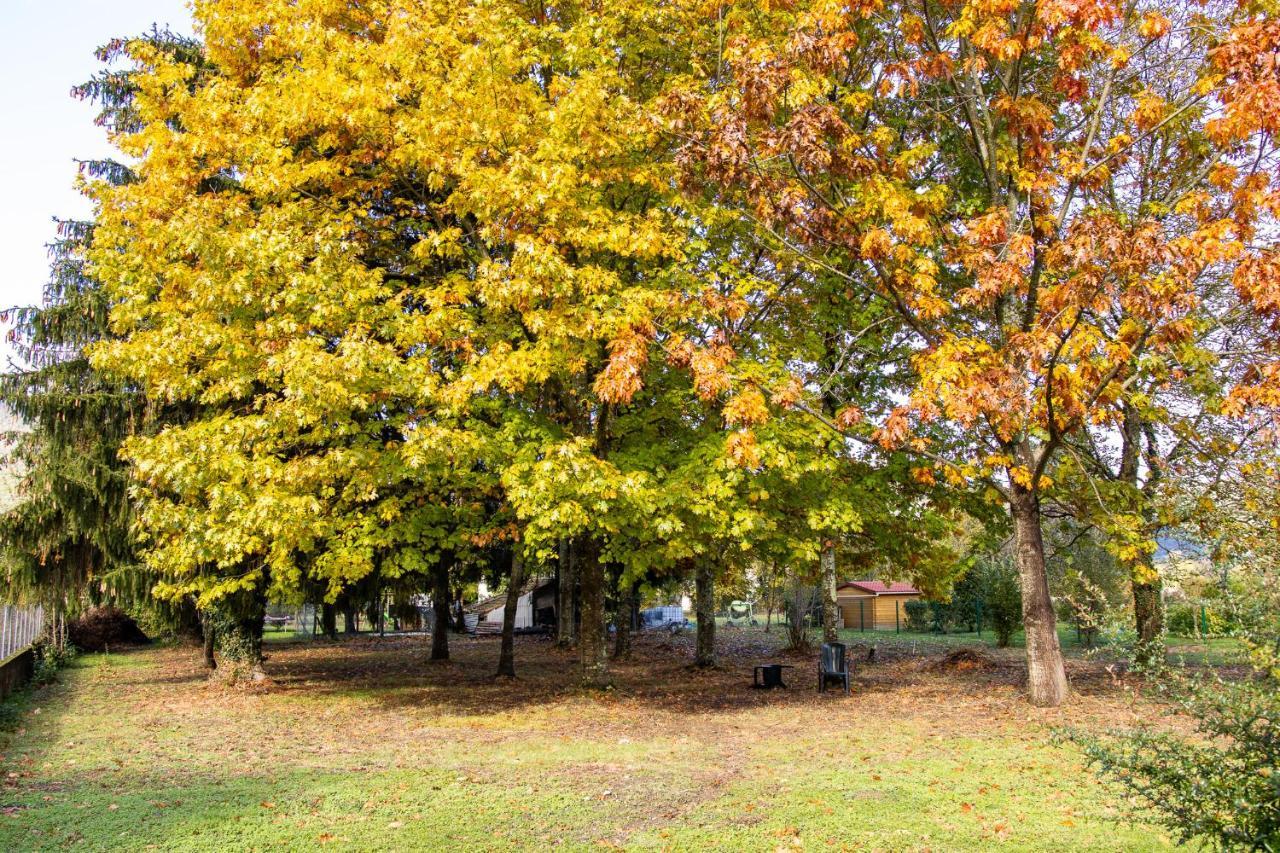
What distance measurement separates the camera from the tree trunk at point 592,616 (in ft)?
45.5

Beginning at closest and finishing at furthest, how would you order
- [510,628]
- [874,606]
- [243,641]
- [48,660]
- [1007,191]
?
[1007,191], [243,641], [48,660], [510,628], [874,606]

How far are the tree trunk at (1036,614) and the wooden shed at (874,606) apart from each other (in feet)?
91.8

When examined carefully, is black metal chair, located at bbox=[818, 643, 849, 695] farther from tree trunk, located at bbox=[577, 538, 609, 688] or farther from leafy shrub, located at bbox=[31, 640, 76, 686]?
leafy shrub, located at bbox=[31, 640, 76, 686]

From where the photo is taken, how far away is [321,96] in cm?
1160

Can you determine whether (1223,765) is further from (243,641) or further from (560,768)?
(243,641)

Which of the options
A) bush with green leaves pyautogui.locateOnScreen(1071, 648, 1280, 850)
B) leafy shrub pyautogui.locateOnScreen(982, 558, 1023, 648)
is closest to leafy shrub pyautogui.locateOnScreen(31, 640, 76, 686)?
bush with green leaves pyautogui.locateOnScreen(1071, 648, 1280, 850)

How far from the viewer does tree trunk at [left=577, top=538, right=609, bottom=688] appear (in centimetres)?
1386

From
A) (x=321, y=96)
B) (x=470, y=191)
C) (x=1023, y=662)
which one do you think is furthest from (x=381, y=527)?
(x=1023, y=662)

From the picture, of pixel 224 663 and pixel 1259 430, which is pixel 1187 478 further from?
pixel 224 663

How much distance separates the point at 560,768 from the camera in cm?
859

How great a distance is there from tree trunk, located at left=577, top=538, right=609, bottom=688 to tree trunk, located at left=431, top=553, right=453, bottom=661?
15.9ft

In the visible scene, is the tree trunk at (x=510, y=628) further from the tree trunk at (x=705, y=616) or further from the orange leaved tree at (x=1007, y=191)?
the orange leaved tree at (x=1007, y=191)

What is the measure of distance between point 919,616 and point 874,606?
6.38 meters

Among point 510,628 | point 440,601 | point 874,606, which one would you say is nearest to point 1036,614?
point 510,628
